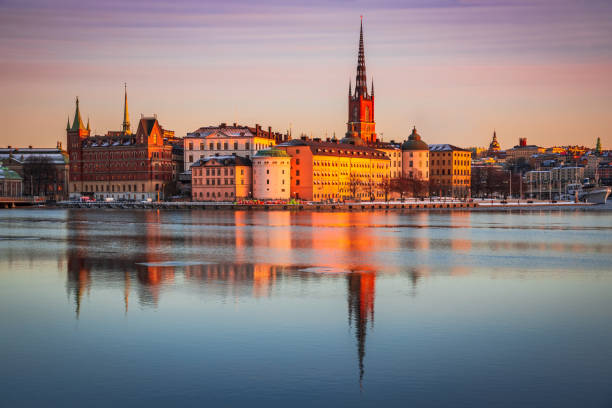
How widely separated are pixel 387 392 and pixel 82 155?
5319 inches

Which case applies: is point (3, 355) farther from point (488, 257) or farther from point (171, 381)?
point (488, 257)

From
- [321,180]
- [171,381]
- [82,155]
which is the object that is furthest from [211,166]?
[171,381]

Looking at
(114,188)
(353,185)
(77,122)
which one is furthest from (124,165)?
(353,185)

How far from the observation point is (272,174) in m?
118

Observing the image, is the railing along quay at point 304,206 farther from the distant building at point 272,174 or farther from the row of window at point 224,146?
the row of window at point 224,146

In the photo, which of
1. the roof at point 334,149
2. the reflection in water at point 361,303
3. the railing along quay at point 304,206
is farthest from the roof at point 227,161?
the reflection in water at point 361,303

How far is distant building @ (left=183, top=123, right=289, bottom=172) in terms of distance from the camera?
131 metres

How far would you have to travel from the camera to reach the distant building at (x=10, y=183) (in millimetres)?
142250

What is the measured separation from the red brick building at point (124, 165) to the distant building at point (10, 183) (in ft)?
37.9

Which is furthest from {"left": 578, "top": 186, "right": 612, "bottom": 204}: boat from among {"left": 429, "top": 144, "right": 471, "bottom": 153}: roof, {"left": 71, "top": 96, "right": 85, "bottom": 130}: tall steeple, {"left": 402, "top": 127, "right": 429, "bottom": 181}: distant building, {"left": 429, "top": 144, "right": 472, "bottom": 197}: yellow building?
{"left": 71, "top": 96, "right": 85, "bottom": 130}: tall steeple

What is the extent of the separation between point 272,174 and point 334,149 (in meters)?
16.9

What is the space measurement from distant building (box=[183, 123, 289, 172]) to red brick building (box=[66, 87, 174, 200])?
5356 millimetres

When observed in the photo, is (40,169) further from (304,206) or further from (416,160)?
(416,160)

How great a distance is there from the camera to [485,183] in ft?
539
